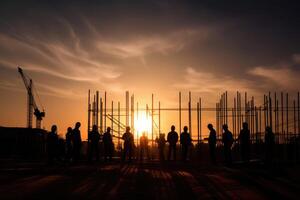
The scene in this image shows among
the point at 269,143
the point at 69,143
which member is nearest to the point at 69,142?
the point at 69,143

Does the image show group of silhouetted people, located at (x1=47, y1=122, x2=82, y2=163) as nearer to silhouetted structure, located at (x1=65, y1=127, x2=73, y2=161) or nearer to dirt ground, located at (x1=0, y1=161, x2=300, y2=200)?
silhouetted structure, located at (x1=65, y1=127, x2=73, y2=161)

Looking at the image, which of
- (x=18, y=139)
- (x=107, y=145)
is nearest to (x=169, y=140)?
(x=107, y=145)

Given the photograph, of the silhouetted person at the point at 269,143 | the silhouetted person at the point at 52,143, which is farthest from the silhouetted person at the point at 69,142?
the silhouetted person at the point at 269,143

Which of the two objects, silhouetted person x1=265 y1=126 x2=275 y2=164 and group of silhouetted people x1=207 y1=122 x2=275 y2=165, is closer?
group of silhouetted people x1=207 y1=122 x2=275 y2=165

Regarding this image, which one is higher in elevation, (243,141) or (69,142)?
(243,141)

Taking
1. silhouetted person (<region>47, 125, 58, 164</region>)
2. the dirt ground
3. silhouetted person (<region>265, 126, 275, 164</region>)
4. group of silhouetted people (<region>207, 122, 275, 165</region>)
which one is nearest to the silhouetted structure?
silhouetted person (<region>47, 125, 58, 164</region>)

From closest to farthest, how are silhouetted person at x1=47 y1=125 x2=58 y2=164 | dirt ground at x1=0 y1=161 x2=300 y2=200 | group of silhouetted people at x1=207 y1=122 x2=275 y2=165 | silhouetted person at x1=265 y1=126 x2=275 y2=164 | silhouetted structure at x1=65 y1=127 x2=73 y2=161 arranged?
dirt ground at x1=0 y1=161 x2=300 y2=200
silhouetted person at x1=47 y1=125 x2=58 y2=164
group of silhouetted people at x1=207 y1=122 x2=275 y2=165
silhouetted person at x1=265 y1=126 x2=275 y2=164
silhouetted structure at x1=65 y1=127 x2=73 y2=161

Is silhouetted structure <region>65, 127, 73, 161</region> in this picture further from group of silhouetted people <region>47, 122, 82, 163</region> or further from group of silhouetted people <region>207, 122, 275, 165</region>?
group of silhouetted people <region>207, 122, 275, 165</region>

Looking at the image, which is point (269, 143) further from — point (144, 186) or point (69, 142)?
point (144, 186)

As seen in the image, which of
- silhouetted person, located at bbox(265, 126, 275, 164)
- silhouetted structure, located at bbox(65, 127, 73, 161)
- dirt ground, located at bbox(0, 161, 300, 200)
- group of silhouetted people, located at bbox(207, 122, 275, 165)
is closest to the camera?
dirt ground, located at bbox(0, 161, 300, 200)

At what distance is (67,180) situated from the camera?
36.3ft

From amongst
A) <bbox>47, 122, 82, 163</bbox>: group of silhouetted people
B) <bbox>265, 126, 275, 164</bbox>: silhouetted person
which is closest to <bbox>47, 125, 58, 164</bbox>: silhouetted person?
<bbox>47, 122, 82, 163</bbox>: group of silhouetted people

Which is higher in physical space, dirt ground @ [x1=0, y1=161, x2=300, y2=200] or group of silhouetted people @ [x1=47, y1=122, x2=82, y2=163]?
group of silhouetted people @ [x1=47, y1=122, x2=82, y2=163]

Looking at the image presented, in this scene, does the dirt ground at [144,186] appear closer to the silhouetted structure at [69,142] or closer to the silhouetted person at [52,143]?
the silhouetted person at [52,143]
